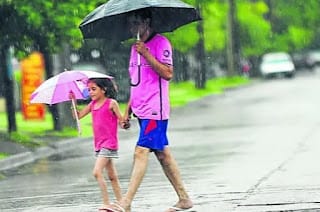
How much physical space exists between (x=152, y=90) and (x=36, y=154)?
9.36 m

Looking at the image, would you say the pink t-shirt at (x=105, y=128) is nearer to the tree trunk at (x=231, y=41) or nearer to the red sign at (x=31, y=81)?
the red sign at (x=31, y=81)

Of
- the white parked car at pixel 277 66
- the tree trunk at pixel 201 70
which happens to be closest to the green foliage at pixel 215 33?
the white parked car at pixel 277 66

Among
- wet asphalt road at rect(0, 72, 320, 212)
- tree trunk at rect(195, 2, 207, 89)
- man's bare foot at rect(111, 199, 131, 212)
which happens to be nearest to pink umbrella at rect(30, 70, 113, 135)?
wet asphalt road at rect(0, 72, 320, 212)

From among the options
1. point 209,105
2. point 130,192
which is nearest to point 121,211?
point 130,192

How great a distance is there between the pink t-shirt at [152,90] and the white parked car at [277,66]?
5005cm

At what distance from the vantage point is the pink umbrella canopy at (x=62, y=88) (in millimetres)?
9555

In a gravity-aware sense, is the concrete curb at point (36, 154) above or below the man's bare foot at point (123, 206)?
below

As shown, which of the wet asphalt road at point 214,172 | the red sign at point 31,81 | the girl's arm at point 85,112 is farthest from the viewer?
the red sign at point 31,81

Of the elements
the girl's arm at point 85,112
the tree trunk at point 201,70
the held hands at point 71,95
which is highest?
the held hands at point 71,95

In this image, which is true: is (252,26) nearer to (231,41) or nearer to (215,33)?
(231,41)

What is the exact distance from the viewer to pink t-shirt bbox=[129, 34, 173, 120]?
859 cm

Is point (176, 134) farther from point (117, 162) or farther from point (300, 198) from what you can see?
point (300, 198)

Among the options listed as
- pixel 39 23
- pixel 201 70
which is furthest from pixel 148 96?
pixel 201 70

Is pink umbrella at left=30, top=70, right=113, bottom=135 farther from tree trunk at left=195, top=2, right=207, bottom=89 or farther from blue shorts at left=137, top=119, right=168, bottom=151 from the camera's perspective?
tree trunk at left=195, top=2, right=207, bottom=89
